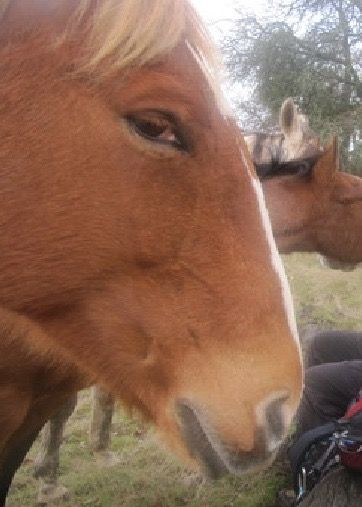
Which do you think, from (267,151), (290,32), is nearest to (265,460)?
(267,151)

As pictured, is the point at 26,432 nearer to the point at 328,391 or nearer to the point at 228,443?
the point at 228,443

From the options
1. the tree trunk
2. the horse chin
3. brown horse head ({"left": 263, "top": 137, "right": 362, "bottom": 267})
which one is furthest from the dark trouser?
the horse chin

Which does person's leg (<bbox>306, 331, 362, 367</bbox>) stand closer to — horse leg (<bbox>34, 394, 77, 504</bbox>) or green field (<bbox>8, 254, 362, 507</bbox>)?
green field (<bbox>8, 254, 362, 507</bbox>)

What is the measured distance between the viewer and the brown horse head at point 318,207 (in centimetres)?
464

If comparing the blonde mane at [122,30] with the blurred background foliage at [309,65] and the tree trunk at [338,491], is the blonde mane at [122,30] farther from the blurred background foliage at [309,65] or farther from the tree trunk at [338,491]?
the blurred background foliage at [309,65]

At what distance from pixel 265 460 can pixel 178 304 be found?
0.41 m

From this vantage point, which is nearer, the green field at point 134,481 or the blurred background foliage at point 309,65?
the green field at point 134,481

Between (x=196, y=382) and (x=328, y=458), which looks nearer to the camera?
(x=196, y=382)

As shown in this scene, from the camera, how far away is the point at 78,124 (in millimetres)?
1184

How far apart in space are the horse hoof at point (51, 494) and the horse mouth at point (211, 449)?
7.49 ft

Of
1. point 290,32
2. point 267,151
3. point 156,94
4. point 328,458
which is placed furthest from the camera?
point 290,32

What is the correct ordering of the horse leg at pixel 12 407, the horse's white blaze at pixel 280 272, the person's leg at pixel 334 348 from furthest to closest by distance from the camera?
the person's leg at pixel 334 348 < the horse leg at pixel 12 407 < the horse's white blaze at pixel 280 272

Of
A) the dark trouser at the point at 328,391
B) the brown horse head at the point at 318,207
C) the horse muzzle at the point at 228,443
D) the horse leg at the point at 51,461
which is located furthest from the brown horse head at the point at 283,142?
the horse muzzle at the point at 228,443

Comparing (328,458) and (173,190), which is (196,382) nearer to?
(173,190)
